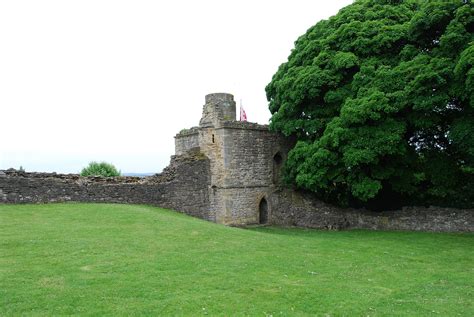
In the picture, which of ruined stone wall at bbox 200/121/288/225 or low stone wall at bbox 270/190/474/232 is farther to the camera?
ruined stone wall at bbox 200/121/288/225

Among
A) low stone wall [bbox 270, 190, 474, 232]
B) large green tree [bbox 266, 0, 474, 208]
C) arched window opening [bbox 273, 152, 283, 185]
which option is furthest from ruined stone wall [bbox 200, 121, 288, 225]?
large green tree [bbox 266, 0, 474, 208]

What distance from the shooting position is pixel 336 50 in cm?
2191

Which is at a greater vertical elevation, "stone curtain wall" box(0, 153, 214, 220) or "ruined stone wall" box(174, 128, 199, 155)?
"ruined stone wall" box(174, 128, 199, 155)

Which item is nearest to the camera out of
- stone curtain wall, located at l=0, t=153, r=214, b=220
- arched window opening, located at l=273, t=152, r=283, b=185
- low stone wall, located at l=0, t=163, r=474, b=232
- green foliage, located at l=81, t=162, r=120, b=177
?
stone curtain wall, located at l=0, t=153, r=214, b=220

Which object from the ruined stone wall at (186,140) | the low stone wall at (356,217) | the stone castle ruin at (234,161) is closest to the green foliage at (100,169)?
the ruined stone wall at (186,140)

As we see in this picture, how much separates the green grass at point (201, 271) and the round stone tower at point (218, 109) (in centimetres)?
847

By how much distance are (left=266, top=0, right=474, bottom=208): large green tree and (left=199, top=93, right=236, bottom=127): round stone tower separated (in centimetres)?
252

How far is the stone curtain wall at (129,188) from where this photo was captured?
18594 millimetres

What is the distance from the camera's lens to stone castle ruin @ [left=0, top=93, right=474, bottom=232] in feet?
67.5

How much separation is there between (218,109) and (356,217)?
9.26 meters

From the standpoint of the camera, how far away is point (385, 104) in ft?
57.8

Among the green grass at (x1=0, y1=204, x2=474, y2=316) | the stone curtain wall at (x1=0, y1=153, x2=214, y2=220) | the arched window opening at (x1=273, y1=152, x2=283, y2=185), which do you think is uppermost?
the arched window opening at (x1=273, y1=152, x2=283, y2=185)

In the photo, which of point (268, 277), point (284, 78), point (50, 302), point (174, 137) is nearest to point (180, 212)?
point (174, 137)

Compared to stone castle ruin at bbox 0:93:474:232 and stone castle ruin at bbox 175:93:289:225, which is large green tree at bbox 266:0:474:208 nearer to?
stone castle ruin at bbox 0:93:474:232
